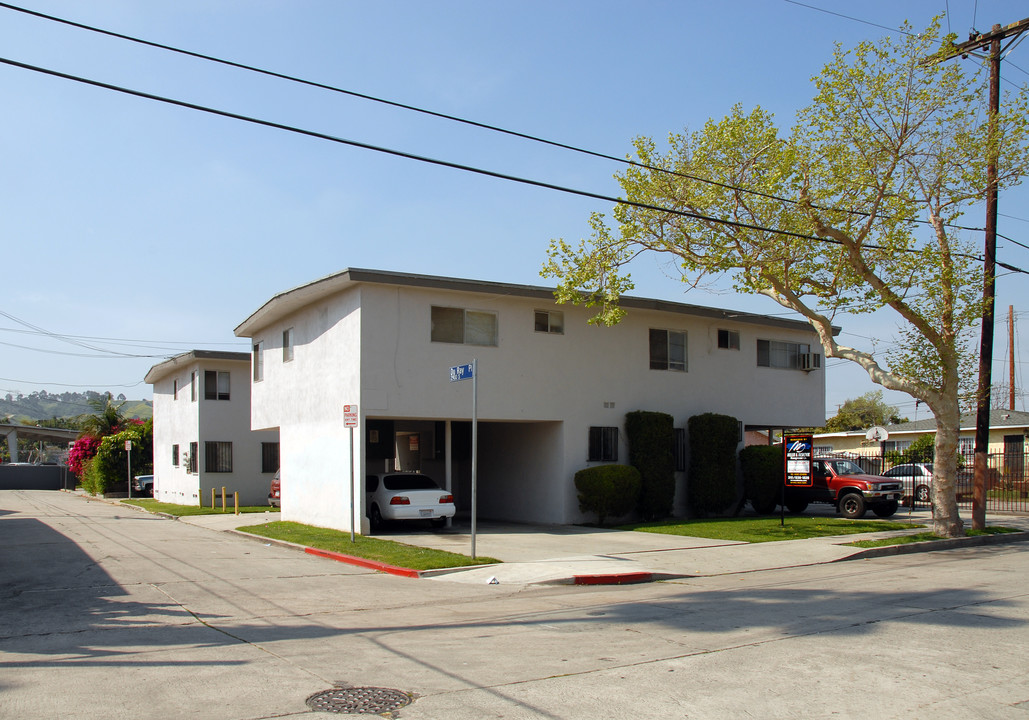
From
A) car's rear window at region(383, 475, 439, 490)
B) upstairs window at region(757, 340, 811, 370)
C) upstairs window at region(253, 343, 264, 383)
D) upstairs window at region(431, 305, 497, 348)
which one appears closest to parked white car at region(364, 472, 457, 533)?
car's rear window at region(383, 475, 439, 490)

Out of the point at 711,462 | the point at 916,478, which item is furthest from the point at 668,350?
the point at 916,478

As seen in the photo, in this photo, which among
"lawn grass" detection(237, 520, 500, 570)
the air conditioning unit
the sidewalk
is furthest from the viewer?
the air conditioning unit

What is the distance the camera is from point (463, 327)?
69.3ft

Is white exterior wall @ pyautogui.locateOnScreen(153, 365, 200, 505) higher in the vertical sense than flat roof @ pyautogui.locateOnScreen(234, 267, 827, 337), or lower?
lower

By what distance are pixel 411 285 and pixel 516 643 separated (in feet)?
41.5

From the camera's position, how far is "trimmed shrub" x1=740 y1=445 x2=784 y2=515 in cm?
2525

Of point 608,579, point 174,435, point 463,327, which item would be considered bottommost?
point 608,579

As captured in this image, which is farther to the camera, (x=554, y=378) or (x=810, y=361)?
(x=810, y=361)

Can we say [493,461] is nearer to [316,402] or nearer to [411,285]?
[316,402]

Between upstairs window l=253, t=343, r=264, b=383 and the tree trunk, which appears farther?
upstairs window l=253, t=343, r=264, b=383

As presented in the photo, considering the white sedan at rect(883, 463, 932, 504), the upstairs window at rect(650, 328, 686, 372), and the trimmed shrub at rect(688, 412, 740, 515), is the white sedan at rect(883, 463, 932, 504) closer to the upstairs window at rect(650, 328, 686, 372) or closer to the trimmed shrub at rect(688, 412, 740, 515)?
the trimmed shrub at rect(688, 412, 740, 515)

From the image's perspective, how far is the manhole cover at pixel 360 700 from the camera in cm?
607

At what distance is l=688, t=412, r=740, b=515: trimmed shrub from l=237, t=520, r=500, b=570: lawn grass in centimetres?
1005

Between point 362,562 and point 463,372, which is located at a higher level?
point 463,372
